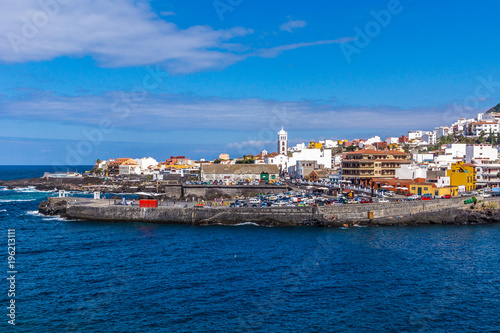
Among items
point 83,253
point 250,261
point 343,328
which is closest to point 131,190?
point 83,253

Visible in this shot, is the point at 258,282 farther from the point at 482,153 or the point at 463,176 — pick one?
the point at 482,153

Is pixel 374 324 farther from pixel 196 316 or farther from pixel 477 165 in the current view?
pixel 477 165

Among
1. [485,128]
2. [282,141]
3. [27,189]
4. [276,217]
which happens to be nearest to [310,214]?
[276,217]

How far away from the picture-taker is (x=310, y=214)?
49.9 m

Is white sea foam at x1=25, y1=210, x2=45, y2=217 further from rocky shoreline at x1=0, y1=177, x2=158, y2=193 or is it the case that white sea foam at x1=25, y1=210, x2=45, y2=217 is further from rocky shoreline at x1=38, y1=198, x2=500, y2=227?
rocky shoreline at x1=0, y1=177, x2=158, y2=193

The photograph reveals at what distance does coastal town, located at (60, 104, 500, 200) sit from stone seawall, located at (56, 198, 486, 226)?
6.47 meters

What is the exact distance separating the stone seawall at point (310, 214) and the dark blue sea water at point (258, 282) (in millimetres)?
4960

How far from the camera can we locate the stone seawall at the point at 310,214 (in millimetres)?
49719

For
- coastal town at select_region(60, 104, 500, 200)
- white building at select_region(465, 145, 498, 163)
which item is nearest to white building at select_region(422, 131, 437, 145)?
coastal town at select_region(60, 104, 500, 200)

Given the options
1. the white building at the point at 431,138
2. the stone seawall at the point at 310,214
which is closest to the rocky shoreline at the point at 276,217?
the stone seawall at the point at 310,214

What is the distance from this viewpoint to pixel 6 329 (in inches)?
822

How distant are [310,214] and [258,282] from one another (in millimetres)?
23237

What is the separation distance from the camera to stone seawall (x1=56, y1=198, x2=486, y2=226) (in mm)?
49719

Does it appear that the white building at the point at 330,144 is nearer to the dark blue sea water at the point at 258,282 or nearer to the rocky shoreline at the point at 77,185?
the rocky shoreline at the point at 77,185
